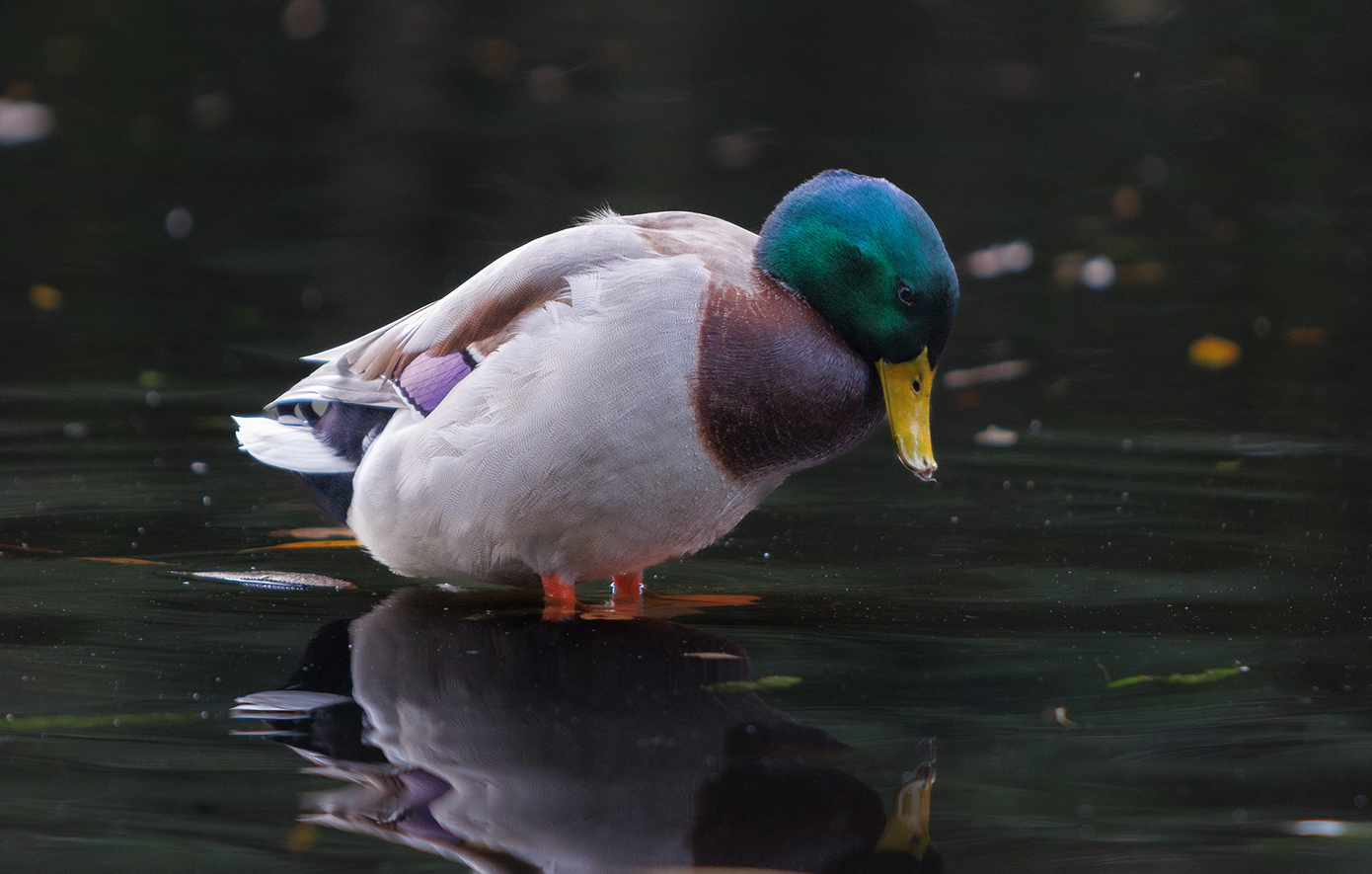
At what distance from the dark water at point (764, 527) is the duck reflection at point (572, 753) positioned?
0.01 m

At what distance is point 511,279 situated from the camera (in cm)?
385

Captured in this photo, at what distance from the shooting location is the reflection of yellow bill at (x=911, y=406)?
12.0 ft

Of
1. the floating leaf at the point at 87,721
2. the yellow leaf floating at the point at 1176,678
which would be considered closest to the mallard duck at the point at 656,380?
the yellow leaf floating at the point at 1176,678

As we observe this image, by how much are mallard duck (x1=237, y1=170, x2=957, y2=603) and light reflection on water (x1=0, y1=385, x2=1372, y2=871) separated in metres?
0.37

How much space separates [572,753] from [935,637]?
1.07m

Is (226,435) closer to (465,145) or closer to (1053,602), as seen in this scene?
(1053,602)

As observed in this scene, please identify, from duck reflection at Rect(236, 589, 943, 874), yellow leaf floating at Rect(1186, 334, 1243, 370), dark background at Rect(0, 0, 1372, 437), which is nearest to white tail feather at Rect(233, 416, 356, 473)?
duck reflection at Rect(236, 589, 943, 874)

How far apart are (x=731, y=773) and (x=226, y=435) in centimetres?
312

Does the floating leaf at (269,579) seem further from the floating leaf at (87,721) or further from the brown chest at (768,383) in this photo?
the brown chest at (768,383)

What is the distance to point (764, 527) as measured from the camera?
15.7 feet

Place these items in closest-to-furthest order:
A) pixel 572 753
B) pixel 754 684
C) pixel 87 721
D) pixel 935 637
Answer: pixel 572 753 → pixel 87 721 → pixel 754 684 → pixel 935 637

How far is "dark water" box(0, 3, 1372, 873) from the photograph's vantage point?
279cm

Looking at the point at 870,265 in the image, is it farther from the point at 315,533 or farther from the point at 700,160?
the point at 700,160

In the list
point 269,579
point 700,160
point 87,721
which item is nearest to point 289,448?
point 269,579
